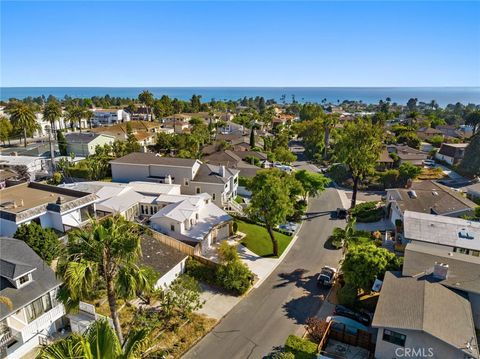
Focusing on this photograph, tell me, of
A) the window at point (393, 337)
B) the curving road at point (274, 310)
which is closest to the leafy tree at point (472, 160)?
the curving road at point (274, 310)

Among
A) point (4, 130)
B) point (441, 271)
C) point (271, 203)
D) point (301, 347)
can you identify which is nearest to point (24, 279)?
point (301, 347)

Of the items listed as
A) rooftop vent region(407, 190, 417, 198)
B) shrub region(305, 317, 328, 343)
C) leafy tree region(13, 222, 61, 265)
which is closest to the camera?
shrub region(305, 317, 328, 343)

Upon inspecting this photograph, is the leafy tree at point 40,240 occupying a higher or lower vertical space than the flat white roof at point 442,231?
higher

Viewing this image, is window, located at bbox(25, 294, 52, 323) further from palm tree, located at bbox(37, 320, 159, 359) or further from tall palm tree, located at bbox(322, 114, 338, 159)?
tall palm tree, located at bbox(322, 114, 338, 159)

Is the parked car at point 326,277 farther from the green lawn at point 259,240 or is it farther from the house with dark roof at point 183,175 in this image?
the house with dark roof at point 183,175

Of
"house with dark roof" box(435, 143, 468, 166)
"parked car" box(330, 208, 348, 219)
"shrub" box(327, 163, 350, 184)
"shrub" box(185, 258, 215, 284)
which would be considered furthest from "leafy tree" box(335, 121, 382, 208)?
"house with dark roof" box(435, 143, 468, 166)

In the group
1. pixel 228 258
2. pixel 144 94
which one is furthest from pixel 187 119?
pixel 228 258
